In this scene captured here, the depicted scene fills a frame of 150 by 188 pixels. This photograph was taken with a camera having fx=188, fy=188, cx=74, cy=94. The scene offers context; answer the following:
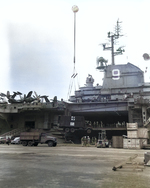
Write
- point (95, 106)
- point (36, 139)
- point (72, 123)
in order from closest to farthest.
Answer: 1. point (36, 139)
2. point (72, 123)
3. point (95, 106)

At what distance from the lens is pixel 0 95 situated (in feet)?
128

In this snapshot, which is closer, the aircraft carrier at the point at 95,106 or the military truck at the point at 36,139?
the military truck at the point at 36,139

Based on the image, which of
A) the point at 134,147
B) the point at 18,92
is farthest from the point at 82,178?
the point at 18,92

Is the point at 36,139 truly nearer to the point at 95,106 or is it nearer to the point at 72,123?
the point at 72,123

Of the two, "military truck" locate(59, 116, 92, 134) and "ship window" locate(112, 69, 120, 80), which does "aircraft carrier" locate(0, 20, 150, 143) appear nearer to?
"ship window" locate(112, 69, 120, 80)

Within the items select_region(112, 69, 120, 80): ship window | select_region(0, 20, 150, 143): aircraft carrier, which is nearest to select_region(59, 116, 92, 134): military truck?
select_region(0, 20, 150, 143): aircraft carrier

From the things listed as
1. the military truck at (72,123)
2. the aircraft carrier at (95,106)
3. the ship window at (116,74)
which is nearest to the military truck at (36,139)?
the military truck at (72,123)

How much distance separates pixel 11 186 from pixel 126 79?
41553 mm

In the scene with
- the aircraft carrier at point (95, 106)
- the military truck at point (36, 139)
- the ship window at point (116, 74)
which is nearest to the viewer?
the military truck at point (36, 139)

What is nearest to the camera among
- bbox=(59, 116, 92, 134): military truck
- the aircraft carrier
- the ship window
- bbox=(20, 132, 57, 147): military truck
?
bbox=(20, 132, 57, 147): military truck

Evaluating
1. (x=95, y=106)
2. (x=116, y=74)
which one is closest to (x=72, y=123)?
(x=95, y=106)

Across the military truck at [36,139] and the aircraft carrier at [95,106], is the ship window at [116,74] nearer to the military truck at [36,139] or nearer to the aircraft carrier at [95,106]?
the aircraft carrier at [95,106]

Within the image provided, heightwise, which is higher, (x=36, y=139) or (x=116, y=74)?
(x=116, y=74)

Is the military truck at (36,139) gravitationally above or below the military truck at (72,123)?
below
